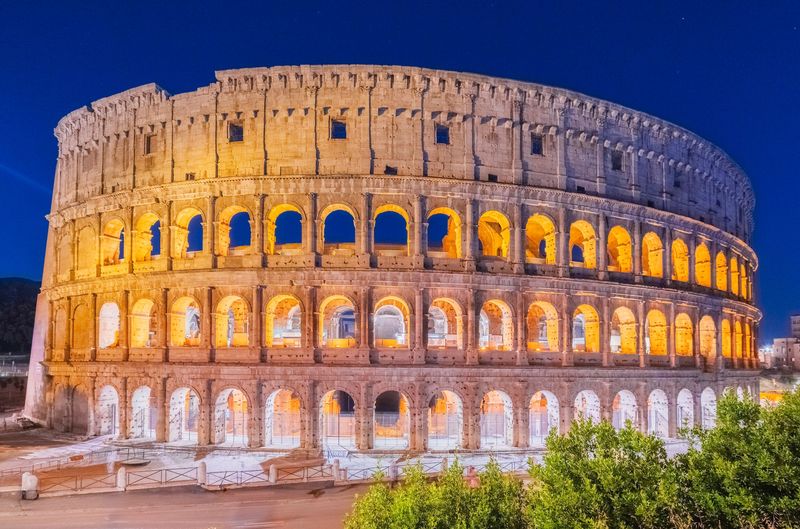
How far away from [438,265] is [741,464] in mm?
15701

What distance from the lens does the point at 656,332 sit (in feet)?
104

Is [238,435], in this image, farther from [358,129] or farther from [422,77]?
[422,77]

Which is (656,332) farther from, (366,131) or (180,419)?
(180,419)

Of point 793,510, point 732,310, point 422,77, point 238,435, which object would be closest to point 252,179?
point 422,77

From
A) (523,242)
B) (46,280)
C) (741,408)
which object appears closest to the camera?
(741,408)

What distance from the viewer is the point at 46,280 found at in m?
34.9

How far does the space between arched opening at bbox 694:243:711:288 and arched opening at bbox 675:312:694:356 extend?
2.87 metres

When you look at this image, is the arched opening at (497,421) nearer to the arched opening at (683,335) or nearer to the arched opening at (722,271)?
the arched opening at (683,335)

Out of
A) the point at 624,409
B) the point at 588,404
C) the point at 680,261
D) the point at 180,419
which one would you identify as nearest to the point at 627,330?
the point at 624,409

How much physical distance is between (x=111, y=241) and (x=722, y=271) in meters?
33.6

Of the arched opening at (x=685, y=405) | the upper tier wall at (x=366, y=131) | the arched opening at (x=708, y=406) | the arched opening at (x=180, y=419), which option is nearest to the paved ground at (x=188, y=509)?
the arched opening at (x=180, y=419)

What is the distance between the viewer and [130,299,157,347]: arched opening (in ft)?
94.3

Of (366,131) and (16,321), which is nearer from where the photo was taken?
(366,131)

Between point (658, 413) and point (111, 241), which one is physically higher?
point (111, 241)
